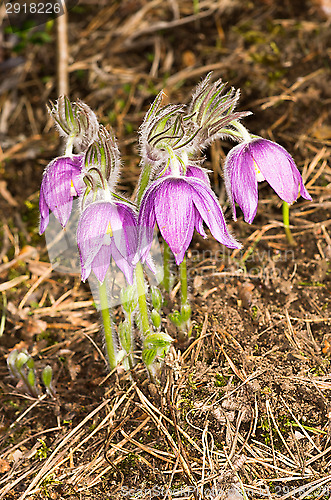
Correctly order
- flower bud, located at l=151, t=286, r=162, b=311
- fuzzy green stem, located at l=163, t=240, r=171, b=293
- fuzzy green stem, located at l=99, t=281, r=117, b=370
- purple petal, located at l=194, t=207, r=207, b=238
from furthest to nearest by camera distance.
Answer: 1. fuzzy green stem, located at l=163, t=240, r=171, b=293
2. flower bud, located at l=151, t=286, r=162, b=311
3. fuzzy green stem, located at l=99, t=281, r=117, b=370
4. purple petal, located at l=194, t=207, r=207, b=238

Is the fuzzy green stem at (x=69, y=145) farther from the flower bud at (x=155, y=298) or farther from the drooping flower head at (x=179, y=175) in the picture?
the flower bud at (x=155, y=298)

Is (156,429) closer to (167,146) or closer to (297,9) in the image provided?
(167,146)

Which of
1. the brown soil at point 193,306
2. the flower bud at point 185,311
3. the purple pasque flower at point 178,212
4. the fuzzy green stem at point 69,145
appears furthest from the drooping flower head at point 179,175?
the brown soil at point 193,306

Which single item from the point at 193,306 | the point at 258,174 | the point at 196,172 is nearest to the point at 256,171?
the point at 258,174

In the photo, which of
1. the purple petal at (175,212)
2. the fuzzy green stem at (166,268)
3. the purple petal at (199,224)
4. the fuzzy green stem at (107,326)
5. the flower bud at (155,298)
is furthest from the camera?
the fuzzy green stem at (166,268)

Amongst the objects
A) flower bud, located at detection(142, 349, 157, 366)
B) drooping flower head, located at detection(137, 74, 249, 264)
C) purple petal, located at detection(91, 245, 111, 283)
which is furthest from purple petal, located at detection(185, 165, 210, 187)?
flower bud, located at detection(142, 349, 157, 366)

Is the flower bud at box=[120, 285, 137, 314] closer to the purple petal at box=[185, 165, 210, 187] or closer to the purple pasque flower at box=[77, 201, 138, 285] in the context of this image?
the purple pasque flower at box=[77, 201, 138, 285]

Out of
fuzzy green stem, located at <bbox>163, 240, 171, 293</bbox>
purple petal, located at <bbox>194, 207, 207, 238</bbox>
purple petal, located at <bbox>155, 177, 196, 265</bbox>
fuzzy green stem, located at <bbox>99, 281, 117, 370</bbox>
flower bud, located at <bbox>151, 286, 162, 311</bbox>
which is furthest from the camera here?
fuzzy green stem, located at <bbox>163, 240, 171, 293</bbox>
